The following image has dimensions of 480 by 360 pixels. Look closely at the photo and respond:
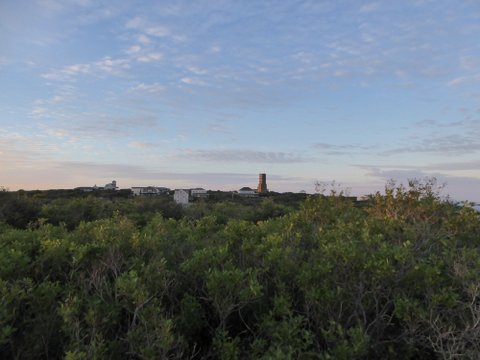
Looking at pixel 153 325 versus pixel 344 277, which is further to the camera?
pixel 344 277

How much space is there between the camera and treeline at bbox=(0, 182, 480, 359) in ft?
10.7

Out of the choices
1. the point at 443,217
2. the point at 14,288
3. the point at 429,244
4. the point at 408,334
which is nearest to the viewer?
the point at 14,288

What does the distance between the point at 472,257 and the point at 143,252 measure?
3703mm

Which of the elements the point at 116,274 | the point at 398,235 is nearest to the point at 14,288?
the point at 116,274

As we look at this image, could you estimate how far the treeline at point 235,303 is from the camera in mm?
3264

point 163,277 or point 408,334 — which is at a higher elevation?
point 163,277

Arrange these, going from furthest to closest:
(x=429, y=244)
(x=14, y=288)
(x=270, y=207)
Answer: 1. (x=270, y=207)
2. (x=429, y=244)
3. (x=14, y=288)

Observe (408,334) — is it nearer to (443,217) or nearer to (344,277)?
(344,277)

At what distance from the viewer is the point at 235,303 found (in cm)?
380

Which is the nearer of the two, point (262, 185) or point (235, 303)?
point (235, 303)

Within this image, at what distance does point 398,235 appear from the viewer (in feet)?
20.4

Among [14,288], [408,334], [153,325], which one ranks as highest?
[14,288]

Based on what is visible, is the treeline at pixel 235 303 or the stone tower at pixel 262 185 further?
the stone tower at pixel 262 185

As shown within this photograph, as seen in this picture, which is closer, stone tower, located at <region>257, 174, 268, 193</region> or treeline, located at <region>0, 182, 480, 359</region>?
treeline, located at <region>0, 182, 480, 359</region>
